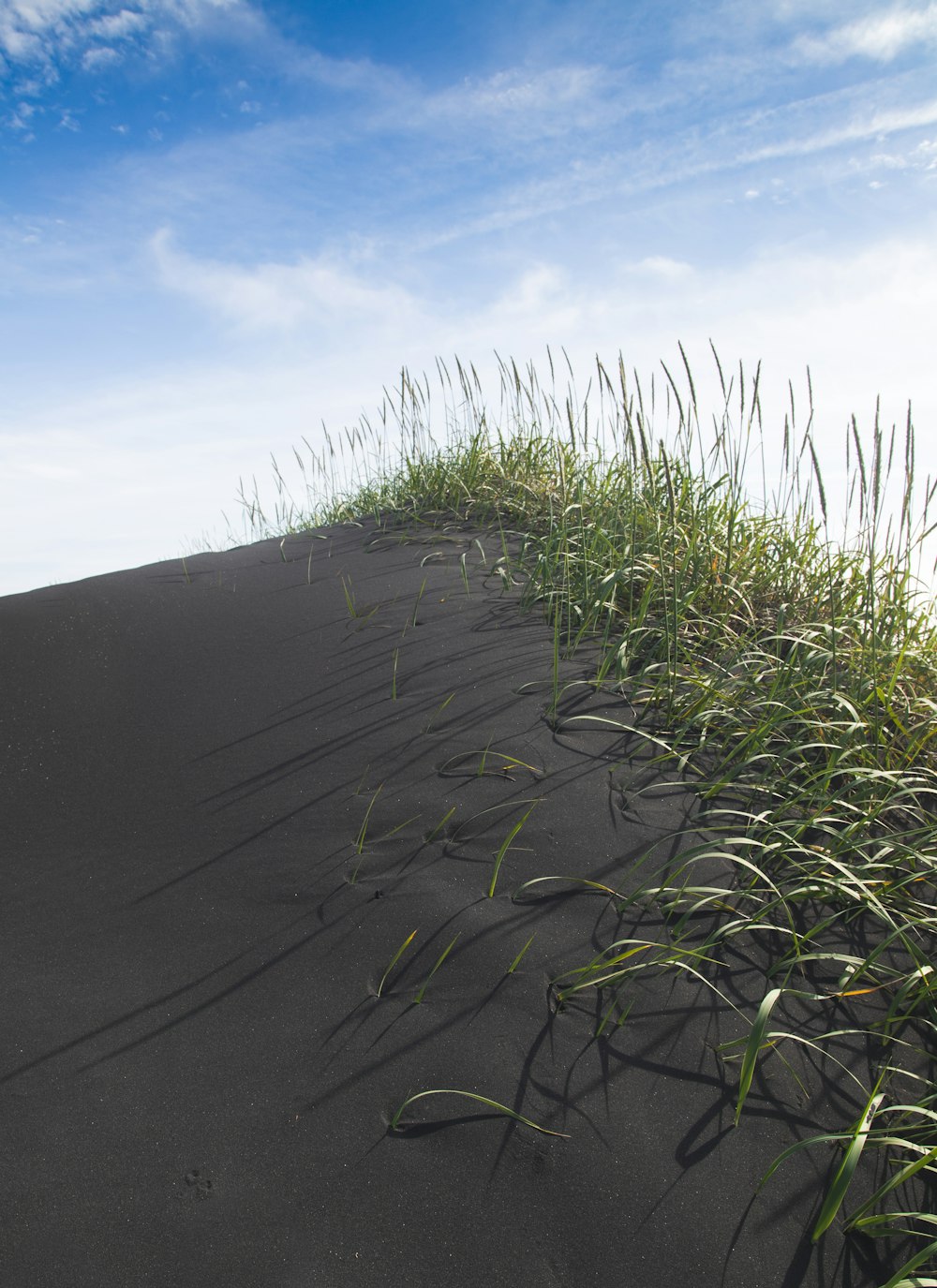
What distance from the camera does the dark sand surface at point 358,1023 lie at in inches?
48.8

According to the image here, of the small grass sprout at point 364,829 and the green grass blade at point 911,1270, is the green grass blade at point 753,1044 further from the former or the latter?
the small grass sprout at point 364,829

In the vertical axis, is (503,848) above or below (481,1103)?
above

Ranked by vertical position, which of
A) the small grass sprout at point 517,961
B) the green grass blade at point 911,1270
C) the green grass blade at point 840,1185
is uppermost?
the small grass sprout at point 517,961

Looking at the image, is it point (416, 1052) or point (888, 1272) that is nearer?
point (888, 1272)

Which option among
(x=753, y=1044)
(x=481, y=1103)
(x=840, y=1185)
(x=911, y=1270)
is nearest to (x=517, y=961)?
(x=481, y=1103)

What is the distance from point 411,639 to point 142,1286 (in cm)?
207

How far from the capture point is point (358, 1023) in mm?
1538

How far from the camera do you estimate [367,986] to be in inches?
63.3

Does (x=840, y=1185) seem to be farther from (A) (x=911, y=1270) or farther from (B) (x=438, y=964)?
(B) (x=438, y=964)

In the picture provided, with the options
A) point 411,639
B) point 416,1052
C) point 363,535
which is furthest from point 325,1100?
point 363,535

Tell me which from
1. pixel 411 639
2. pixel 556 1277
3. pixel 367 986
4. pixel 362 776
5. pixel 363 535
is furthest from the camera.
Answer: pixel 363 535

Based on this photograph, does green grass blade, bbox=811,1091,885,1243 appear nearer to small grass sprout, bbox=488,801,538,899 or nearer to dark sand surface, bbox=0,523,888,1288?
dark sand surface, bbox=0,523,888,1288

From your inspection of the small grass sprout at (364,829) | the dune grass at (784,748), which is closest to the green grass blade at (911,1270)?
the dune grass at (784,748)

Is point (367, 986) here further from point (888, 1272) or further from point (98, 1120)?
point (888, 1272)
